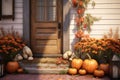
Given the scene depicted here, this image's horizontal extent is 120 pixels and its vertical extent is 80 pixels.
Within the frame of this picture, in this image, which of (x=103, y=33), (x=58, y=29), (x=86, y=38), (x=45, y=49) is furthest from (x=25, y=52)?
(x=103, y=33)

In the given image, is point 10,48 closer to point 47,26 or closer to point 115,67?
point 47,26

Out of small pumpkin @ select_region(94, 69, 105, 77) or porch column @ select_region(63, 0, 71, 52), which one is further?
porch column @ select_region(63, 0, 71, 52)

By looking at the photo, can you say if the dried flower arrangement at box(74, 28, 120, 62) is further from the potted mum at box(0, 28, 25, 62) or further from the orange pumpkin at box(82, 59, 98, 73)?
the potted mum at box(0, 28, 25, 62)

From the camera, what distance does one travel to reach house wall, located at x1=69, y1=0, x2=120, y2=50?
8.55 metres

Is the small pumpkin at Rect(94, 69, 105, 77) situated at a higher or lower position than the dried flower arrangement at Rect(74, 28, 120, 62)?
lower

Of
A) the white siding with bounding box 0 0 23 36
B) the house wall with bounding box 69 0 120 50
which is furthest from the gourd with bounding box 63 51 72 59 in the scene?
the white siding with bounding box 0 0 23 36

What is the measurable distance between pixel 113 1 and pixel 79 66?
2409 millimetres

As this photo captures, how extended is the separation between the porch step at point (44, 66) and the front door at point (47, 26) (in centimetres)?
69

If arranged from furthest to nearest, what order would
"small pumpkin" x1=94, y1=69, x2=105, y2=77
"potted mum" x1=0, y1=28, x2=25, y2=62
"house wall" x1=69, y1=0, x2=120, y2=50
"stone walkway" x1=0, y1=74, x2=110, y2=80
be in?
"house wall" x1=69, y1=0, x2=120, y2=50 → "potted mum" x1=0, y1=28, x2=25, y2=62 → "small pumpkin" x1=94, y1=69, x2=105, y2=77 → "stone walkway" x1=0, y1=74, x2=110, y2=80

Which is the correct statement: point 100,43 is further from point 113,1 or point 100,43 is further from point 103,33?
point 113,1

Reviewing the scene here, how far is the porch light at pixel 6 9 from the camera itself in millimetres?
8719

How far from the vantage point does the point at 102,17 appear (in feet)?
28.1

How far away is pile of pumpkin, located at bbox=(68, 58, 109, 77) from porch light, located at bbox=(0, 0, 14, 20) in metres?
2.63

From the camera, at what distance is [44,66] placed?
313 inches
